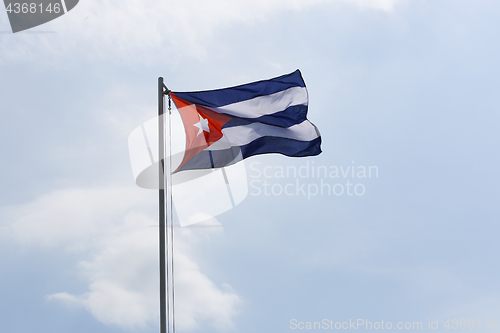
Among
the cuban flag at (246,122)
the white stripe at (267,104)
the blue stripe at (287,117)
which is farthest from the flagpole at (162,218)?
the blue stripe at (287,117)

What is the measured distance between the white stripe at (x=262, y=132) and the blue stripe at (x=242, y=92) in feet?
2.94

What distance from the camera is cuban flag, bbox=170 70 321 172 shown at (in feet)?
47.3

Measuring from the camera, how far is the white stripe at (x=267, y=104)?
51.2 ft

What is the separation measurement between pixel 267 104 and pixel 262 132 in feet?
3.24

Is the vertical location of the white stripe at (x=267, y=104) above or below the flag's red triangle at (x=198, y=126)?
above

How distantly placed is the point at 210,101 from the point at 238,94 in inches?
46.5

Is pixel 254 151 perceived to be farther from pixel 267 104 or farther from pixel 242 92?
pixel 242 92

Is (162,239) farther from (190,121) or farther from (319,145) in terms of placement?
(319,145)

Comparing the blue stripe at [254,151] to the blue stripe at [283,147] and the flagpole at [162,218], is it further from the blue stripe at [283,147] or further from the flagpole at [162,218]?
the flagpole at [162,218]

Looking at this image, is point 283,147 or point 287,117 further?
point 287,117

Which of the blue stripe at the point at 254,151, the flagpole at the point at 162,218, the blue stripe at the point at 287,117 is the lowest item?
the flagpole at the point at 162,218

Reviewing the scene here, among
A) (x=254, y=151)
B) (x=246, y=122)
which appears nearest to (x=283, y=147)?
(x=254, y=151)

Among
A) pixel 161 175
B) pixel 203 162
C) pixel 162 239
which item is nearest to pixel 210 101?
pixel 203 162

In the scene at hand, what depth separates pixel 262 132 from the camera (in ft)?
52.9
